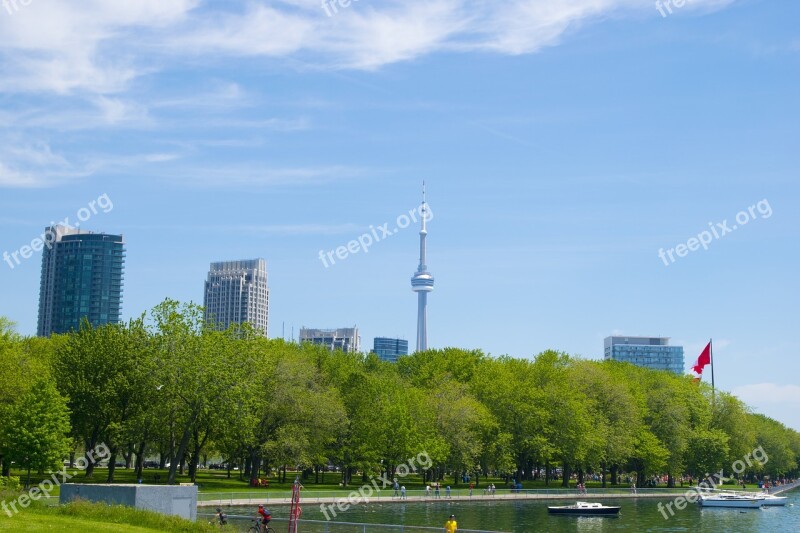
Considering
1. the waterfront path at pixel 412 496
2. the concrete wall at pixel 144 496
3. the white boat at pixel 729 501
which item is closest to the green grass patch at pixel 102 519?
the concrete wall at pixel 144 496

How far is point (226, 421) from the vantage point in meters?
93.5

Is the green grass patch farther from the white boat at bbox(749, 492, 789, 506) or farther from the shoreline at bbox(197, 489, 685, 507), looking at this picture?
the white boat at bbox(749, 492, 789, 506)

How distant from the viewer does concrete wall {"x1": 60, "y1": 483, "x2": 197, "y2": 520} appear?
150ft

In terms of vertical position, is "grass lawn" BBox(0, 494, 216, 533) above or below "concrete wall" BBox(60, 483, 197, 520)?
below

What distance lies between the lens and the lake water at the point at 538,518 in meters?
78.4

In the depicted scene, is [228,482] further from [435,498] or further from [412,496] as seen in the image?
[435,498]

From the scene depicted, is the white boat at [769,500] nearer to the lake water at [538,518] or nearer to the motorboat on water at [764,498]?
the motorboat on water at [764,498]

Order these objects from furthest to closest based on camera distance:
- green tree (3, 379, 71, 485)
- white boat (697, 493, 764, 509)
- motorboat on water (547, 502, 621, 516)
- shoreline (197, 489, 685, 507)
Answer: white boat (697, 493, 764, 509) < motorboat on water (547, 502, 621, 516) < shoreline (197, 489, 685, 507) < green tree (3, 379, 71, 485)

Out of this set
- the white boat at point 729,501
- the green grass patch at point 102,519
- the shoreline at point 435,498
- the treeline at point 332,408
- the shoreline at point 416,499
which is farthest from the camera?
the white boat at point 729,501

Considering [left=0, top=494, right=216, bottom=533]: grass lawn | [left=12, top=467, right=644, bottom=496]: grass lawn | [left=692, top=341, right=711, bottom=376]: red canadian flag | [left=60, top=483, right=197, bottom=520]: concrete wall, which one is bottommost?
[left=12, top=467, right=644, bottom=496]: grass lawn

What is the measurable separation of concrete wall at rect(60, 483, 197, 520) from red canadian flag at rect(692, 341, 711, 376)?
135084 millimetres

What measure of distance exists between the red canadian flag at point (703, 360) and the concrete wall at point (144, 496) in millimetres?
135084

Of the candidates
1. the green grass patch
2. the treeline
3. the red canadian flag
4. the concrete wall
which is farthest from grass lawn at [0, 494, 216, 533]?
the red canadian flag

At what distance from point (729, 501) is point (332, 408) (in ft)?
175
